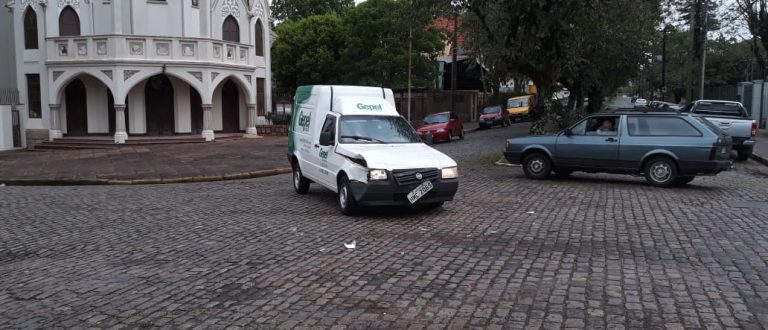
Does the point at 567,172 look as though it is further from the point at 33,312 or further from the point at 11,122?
the point at 11,122

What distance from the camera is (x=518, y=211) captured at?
413 inches

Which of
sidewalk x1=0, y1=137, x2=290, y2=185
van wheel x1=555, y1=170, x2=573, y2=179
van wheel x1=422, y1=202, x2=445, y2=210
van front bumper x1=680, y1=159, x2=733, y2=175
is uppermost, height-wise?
van front bumper x1=680, y1=159, x2=733, y2=175

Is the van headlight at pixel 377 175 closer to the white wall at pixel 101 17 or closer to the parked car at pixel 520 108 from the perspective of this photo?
the white wall at pixel 101 17

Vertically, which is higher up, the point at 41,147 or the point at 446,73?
the point at 446,73

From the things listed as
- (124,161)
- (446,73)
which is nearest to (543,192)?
(124,161)

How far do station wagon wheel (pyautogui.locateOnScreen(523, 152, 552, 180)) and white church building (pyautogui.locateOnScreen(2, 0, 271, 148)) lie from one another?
18910 mm

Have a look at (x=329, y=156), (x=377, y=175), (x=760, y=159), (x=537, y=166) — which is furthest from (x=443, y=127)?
(x=377, y=175)

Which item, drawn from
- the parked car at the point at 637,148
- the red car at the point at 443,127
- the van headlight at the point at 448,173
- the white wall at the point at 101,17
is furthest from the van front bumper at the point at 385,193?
the white wall at the point at 101,17

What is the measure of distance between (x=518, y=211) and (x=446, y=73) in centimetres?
4766

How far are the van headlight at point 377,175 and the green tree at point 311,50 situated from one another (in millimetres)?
35605

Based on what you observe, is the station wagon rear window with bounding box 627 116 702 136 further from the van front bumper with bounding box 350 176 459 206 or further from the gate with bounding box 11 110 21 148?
the gate with bounding box 11 110 21 148

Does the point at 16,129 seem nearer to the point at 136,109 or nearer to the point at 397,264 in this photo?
the point at 136,109

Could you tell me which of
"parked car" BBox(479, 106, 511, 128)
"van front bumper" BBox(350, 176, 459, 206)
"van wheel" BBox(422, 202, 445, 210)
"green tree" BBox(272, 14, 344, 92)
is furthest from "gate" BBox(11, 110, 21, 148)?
"van wheel" BBox(422, 202, 445, 210)

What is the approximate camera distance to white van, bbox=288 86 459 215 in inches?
386
